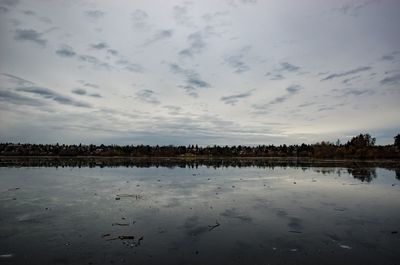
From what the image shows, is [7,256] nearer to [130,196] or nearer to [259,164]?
[130,196]

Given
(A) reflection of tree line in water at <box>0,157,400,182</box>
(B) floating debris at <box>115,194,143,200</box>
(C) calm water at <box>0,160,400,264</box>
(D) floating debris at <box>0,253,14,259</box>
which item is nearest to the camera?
(D) floating debris at <box>0,253,14,259</box>

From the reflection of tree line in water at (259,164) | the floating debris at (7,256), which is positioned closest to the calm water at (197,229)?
the floating debris at (7,256)

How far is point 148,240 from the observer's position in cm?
1113

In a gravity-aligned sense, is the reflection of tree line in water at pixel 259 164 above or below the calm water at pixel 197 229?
above

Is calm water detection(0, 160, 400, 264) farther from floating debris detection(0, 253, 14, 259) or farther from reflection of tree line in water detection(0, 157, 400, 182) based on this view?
reflection of tree line in water detection(0, 157, 400, 182)

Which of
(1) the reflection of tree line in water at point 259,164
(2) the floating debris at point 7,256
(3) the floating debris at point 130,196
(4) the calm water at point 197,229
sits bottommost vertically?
(2) the floating debris at point 7,256

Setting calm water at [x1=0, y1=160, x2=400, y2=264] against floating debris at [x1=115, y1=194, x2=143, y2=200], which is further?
floating debris at [x1=115, y1=194, x2=143, y2=200]

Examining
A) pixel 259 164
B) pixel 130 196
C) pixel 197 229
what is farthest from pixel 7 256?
pixel 259 164

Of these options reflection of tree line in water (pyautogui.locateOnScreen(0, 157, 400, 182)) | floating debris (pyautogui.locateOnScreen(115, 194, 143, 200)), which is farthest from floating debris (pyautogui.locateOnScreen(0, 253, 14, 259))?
reflection of tree line in water (pyautogui.locateOnScreen(0, 157, 400, 182))

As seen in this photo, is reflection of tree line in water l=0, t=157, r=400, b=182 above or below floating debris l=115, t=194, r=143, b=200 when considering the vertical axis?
above

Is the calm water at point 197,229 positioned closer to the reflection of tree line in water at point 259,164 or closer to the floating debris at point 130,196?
the floating debris at point 130,196

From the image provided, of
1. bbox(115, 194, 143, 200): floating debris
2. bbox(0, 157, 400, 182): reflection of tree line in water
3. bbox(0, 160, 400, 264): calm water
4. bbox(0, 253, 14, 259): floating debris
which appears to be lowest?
bbox(0, 253, 14, 259): floating debris

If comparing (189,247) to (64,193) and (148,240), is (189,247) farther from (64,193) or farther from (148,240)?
(64,193)

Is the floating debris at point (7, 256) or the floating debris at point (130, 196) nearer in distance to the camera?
the floating debris at point (7, 256)
